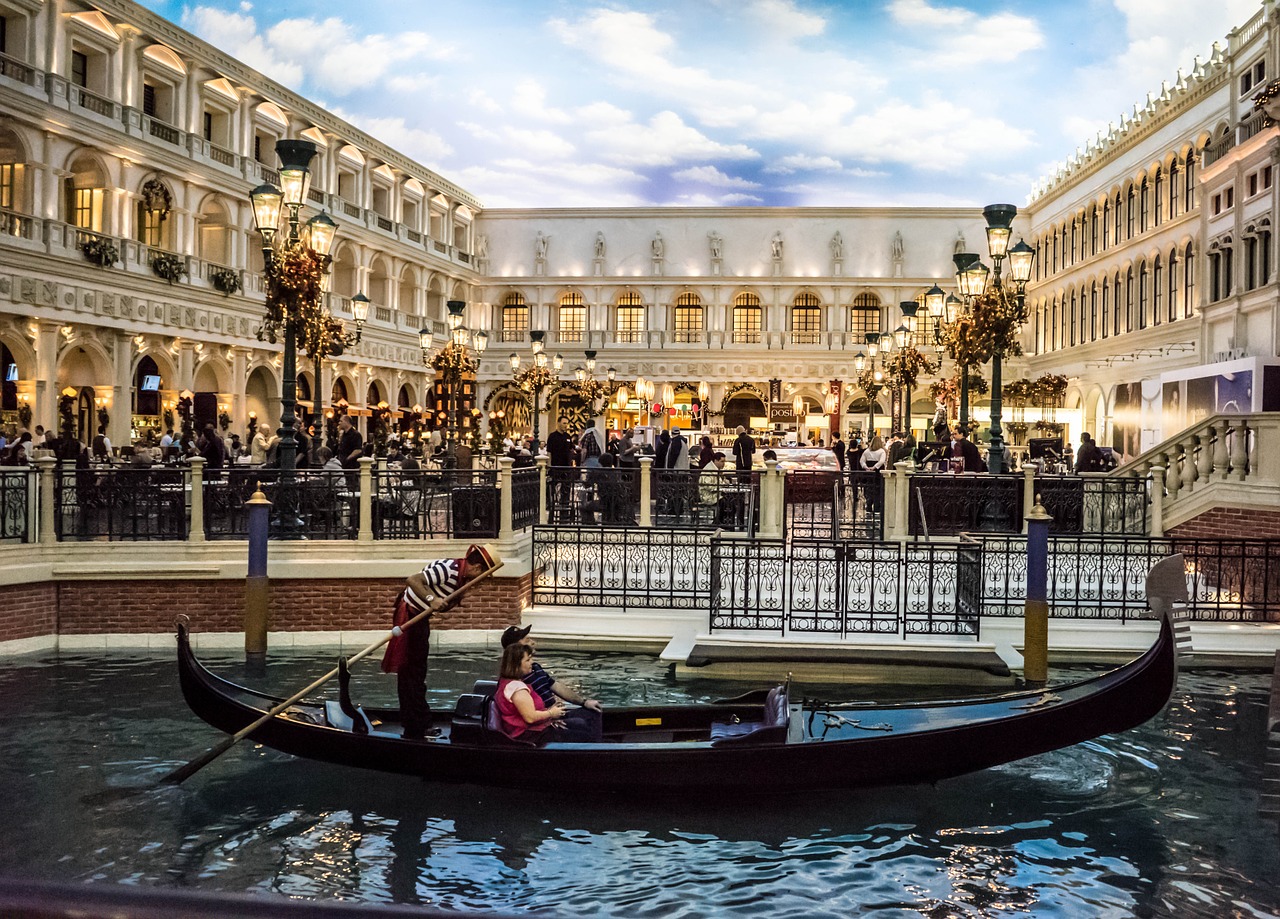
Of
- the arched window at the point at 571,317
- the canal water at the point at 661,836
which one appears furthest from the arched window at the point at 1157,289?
the canal water at the point at 661,836

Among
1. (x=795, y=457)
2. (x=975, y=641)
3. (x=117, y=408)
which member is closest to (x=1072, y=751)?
(x=975, y=641)

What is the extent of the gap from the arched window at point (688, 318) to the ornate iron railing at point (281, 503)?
4060cm

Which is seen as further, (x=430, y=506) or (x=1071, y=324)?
(x=1071, y=324)

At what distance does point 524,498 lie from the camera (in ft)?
45.3

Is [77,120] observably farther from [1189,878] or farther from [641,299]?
[641,299]

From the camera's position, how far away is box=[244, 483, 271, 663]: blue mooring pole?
11508mm

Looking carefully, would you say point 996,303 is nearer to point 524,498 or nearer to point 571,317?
point 524,498

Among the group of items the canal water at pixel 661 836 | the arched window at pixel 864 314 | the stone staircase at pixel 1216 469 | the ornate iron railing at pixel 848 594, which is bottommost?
the canal water at pixel 661 836

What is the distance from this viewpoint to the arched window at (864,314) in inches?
2025

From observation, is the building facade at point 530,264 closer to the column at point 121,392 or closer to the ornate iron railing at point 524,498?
the column at point 121,392

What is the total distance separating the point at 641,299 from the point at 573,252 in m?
3.94

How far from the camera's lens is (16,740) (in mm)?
8953

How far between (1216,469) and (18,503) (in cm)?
1458

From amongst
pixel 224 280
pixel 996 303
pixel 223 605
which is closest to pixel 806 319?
pixel 224 280
